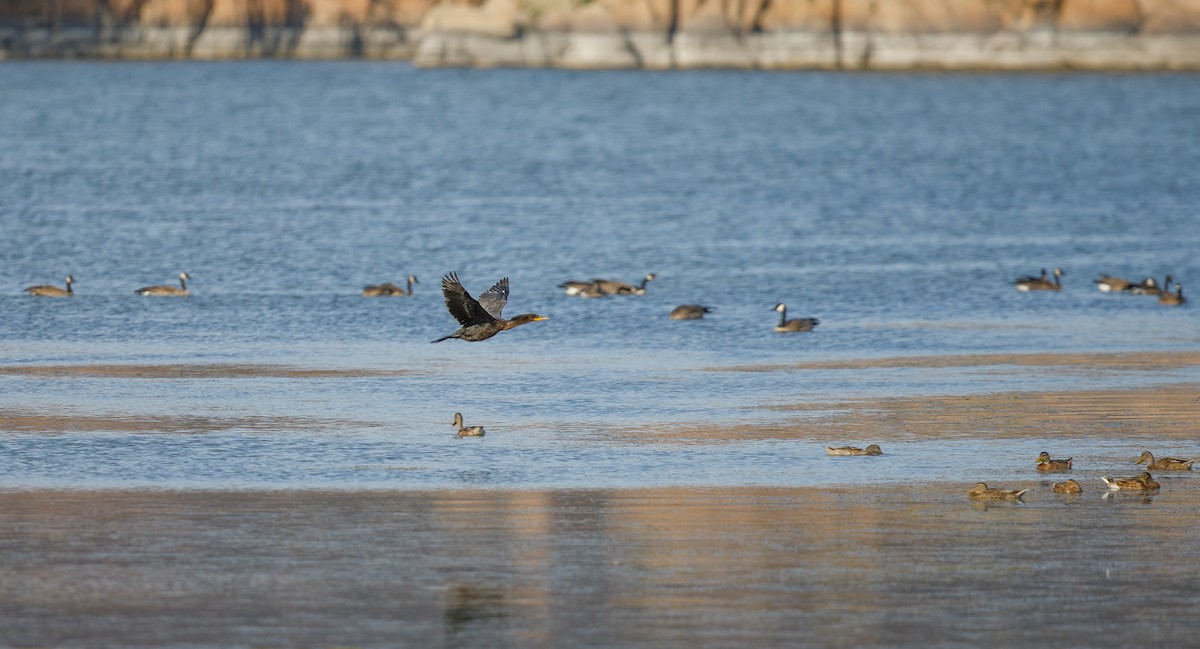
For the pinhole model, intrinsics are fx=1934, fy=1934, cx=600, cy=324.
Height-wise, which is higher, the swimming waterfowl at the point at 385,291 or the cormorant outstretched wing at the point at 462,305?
the cormorant outstretched wing at the point at 462,305

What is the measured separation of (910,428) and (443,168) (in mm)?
44996

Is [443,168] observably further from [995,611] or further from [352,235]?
[995,611]

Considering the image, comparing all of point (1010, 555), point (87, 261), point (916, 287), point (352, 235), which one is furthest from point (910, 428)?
point (352, 235)

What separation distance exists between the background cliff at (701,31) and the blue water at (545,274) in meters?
35.0

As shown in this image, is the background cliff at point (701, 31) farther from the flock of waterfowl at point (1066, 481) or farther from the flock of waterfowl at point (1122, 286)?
the flock of waterfowl at point (1066, 481)

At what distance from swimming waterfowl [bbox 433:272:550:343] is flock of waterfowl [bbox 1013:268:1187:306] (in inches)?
541

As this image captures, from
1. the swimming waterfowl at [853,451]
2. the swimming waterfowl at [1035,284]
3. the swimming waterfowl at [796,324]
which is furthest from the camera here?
the swimming waterfowl at [1035,284]

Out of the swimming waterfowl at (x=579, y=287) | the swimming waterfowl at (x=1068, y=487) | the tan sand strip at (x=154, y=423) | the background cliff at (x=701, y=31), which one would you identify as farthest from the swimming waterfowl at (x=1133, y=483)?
the background cliff at (x=701, y=31)

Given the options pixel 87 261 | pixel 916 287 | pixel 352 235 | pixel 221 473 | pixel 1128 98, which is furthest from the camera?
pixel 1128 98

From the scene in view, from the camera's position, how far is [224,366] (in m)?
24.6

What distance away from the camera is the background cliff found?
397ft

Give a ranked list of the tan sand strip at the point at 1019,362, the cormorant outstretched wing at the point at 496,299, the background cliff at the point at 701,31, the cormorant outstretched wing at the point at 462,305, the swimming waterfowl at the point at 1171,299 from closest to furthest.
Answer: the cormorant outstretched wing at the point at 462,305, the cormorant outstretched wing at the point at 496,299, the tan sand strip at the point at 1019,362, the swimming waterfowl at the point at 1171,299, the background cliff at the point at 701,31

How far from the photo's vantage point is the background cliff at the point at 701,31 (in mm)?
120938

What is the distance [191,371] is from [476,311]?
6.41m
